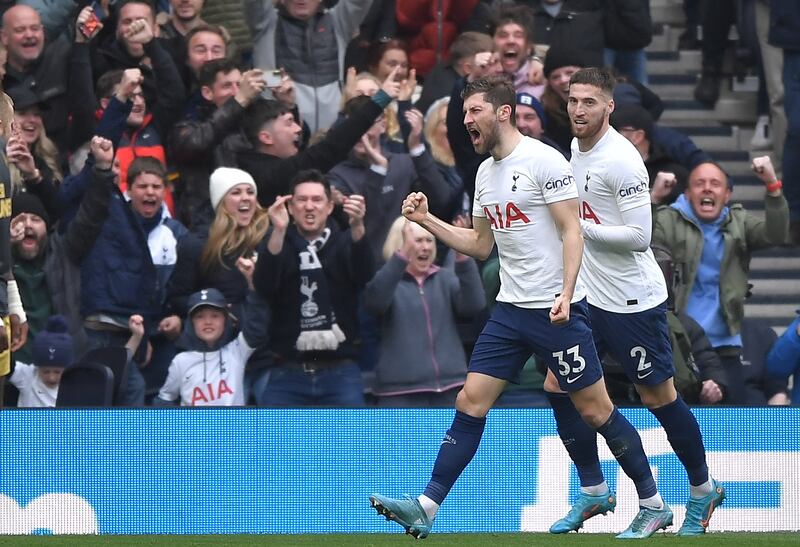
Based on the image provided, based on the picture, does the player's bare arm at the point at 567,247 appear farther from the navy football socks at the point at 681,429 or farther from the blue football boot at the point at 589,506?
the blue football boot at the point at 589,506

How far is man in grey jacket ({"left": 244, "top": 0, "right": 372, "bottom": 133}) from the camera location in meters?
13.6

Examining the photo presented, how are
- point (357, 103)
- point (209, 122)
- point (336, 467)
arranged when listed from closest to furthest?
1. point (336, 467)
2. point (357, 103)
3. point (209, 122)

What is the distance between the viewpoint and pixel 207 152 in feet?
41.1

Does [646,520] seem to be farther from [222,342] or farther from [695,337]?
[222,342]

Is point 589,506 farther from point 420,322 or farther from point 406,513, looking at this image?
point 420,322

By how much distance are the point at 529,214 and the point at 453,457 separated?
1264 millimetres

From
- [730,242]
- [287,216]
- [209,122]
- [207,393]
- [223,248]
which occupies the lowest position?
[207,393]

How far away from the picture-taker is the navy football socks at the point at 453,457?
8.38 meters

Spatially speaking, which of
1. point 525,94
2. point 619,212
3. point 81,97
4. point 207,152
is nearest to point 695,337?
point 525,94

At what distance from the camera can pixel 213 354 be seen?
11508 mm

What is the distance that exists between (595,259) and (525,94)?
3305 millimetres

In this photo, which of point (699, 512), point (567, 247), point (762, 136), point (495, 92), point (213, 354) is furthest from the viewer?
point (762, 136)

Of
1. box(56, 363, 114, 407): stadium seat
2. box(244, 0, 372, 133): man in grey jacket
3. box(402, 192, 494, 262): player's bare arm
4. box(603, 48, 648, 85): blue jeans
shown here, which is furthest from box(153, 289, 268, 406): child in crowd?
box(603, 48, 648, 85): blue jeans

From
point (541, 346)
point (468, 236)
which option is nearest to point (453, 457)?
point (541, 346)
